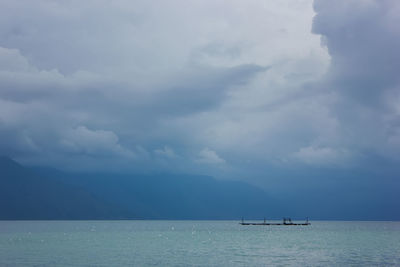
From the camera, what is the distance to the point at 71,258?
7200 cm

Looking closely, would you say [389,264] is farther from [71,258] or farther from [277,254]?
[71,258]

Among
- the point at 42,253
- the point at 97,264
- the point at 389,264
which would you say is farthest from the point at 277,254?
the point at 42,253

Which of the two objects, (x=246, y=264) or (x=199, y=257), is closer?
(x=246, y=264)

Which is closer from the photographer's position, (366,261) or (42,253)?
(366,261)

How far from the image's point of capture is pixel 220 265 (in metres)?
63.7

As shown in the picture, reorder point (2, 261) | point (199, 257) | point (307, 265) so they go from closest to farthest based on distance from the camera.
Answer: point (307, 265) → point (2, 261) → point (199, 257)

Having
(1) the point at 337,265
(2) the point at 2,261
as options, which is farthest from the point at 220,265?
(2) the point at 2,261

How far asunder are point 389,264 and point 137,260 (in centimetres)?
3511

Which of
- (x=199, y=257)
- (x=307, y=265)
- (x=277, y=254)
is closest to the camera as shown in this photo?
(x=307, y=265)

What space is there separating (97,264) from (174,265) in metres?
10.4

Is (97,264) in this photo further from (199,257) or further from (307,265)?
(307,265)

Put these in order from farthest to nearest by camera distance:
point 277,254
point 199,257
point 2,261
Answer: point 277,254, point 199,257, point 2,261

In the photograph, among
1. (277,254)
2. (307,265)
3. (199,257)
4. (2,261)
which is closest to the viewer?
(307,265)

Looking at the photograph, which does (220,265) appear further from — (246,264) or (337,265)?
(337,265)
